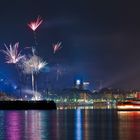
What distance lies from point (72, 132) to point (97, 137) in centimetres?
1028

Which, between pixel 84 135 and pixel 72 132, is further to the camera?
pixel 72 132

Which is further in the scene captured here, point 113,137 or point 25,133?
point 25,133

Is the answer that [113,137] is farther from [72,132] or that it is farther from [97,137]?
[72,132]

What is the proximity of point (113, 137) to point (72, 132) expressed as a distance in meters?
11.8

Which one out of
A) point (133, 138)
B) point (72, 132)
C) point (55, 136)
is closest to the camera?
point (133, 138)

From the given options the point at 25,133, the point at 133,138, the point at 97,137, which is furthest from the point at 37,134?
the point at 133,138

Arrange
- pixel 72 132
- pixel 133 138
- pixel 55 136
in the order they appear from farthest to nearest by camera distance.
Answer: pixel 72 132 < pixel 55 136 < pixel 133 138

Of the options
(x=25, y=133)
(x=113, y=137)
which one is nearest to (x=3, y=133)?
(x=25, y=133)

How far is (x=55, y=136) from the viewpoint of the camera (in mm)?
84250

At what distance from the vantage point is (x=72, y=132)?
91.9 m

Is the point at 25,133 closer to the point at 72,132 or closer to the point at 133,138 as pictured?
the point at 72,132

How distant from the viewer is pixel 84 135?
86125 mm

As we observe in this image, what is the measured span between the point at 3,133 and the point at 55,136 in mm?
8316

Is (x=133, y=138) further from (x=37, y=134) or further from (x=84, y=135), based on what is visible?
(x=37, y=134)
